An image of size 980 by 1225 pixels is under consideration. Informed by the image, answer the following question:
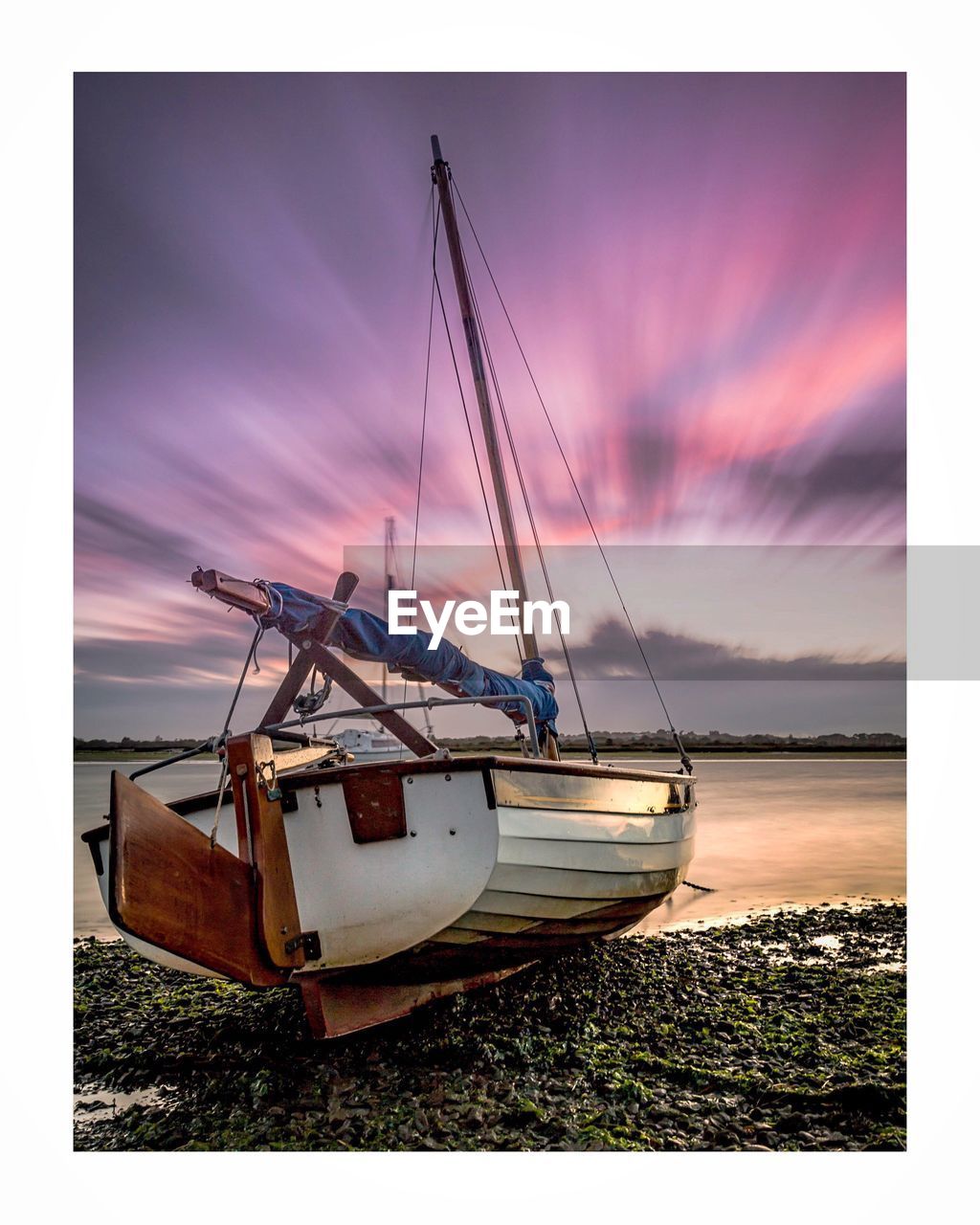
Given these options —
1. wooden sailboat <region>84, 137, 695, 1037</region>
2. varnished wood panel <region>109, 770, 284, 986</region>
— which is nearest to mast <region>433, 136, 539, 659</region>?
wooden sailboat <region>84, 137, 695, 1037</region>

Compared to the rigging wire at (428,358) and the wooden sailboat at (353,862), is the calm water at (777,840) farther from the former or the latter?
the rigging wire at (428,358)

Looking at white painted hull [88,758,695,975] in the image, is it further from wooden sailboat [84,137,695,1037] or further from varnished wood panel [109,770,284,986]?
varnished wood panel [109,770,284,986]

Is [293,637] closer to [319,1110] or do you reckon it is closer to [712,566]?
[319,1110]

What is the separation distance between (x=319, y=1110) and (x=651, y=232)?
410cm

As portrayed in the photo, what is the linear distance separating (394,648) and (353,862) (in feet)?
2.99

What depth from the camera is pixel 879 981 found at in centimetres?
386

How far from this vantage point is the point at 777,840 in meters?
8.75

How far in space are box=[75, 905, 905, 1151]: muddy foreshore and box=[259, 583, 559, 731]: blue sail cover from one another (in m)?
1.24

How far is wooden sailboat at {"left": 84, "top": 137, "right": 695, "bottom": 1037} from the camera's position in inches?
94.1

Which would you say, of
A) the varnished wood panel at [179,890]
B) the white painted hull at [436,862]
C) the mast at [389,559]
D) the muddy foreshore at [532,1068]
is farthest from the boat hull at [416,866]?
the mast at [389,559]
